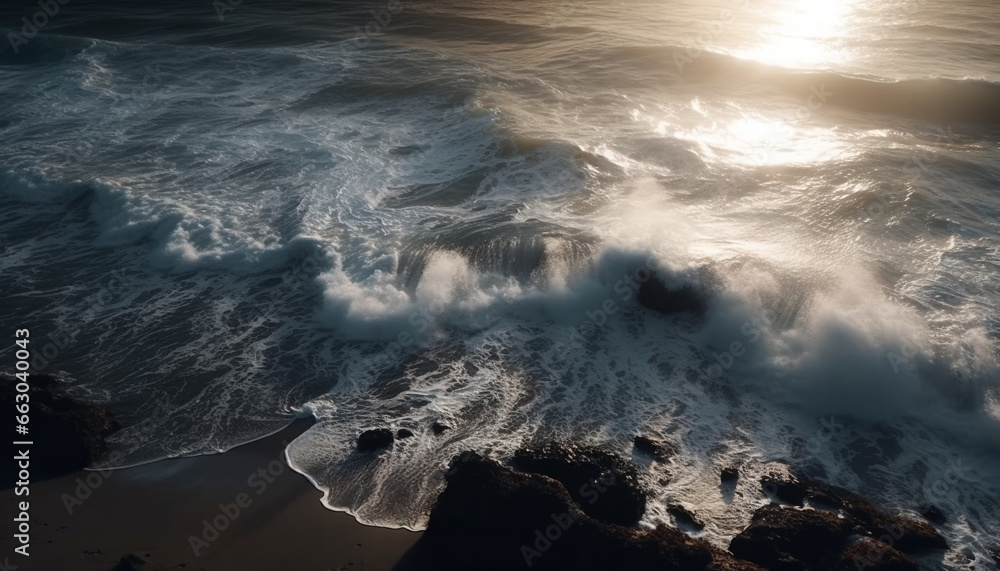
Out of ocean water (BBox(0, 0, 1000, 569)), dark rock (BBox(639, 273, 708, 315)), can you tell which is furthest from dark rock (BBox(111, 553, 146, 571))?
dark rock (BBox(639, 273, 708, 315))

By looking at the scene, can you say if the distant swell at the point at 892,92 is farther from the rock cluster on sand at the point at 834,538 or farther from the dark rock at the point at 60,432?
the dark rock at the point at 60,432

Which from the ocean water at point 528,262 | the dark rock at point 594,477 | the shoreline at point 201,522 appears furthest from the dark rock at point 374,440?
→ the dark rock at point 594,477

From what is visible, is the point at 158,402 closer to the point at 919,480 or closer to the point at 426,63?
the point at 919,480

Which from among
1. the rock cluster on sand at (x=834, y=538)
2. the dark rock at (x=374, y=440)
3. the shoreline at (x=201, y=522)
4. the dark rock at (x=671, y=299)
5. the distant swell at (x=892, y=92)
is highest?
the distant swell at (x=892, y=92)

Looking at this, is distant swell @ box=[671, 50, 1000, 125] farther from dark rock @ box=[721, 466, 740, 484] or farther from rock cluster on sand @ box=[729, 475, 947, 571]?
rock cluster on sand @ box=[729, 475, 947, 571]

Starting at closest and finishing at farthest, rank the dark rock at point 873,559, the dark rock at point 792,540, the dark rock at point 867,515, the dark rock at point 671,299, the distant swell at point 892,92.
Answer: the dark rock at point 873,559 < the dark rock at point 792,540 < the dark rock at point 867,515 < the dark rock at point 671,299 < the distant swell at point 892,92

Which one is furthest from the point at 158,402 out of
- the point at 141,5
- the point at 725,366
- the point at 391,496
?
the point at 141,5

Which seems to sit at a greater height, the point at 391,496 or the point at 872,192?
the point at 872,192
